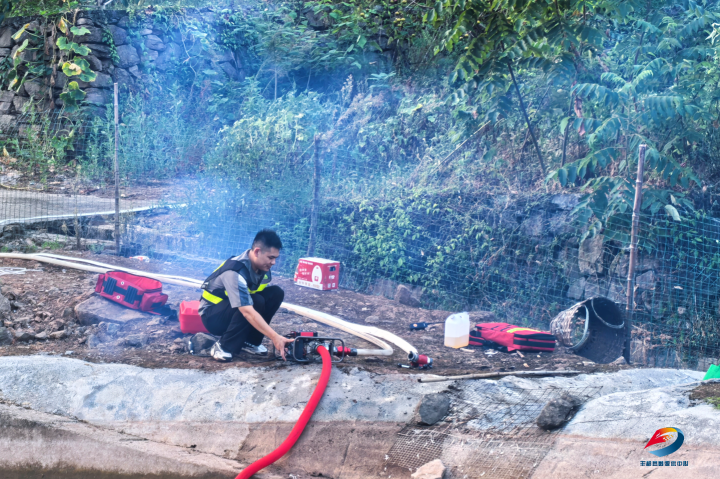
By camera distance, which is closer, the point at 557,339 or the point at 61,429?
the point at 61,429

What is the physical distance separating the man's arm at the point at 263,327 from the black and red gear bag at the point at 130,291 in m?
1.73

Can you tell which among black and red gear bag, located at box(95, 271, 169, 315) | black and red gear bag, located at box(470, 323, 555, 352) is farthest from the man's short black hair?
black and red gear bag, located at box(470, 323, 555, 352)

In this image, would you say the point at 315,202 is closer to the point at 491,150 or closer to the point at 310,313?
the point at 310,313

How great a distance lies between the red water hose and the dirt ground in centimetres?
45

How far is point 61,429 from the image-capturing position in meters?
3.20

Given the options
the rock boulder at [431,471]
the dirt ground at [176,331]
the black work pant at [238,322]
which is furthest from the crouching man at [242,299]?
the rock boulder at [431,471]

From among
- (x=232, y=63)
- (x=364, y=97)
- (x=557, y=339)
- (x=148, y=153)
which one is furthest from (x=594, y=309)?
(x=232, y=63)

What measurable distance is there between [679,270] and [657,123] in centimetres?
161

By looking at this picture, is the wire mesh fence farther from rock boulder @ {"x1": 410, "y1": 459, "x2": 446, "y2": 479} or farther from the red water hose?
rock boulder @ {"x1": 410, "y1": 459, "x2": 446, "y2": 479}

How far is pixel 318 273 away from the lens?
6848 mm

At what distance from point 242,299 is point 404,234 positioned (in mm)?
3366

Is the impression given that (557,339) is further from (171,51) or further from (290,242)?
(171,51)

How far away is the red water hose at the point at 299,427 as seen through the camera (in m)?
2.88

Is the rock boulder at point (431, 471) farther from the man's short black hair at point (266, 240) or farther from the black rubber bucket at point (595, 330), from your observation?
the black rubber bucket at point (595, 330)
